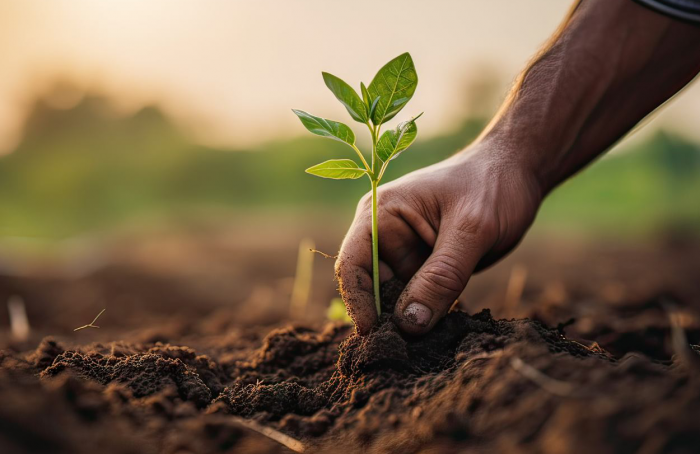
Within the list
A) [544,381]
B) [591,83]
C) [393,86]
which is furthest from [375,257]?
[591,83]

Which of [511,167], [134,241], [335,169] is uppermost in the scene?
[335,169]

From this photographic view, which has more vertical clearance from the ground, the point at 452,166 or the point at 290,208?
the point at 452,166

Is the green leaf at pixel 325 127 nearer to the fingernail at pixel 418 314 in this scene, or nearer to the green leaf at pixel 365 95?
the green leaf at pixel 365 95

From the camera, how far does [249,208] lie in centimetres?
2409

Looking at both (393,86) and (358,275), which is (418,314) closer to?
(358,275)

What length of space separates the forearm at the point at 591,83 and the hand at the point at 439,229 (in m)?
0.15

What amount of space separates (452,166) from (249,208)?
22773 millimetres

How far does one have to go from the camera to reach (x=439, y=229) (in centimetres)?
195

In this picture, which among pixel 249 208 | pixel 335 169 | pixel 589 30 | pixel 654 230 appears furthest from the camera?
pixel 249 208

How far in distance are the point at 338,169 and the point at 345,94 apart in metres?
0.27

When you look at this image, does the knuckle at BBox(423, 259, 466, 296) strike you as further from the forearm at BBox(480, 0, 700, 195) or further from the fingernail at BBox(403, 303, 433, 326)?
the forearm at BBox(480, 0, 700, 195)

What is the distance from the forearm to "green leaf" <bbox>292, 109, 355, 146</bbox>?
730 mm

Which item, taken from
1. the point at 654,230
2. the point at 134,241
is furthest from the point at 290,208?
the point at 654,230

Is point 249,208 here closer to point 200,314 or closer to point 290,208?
point 290,208
